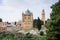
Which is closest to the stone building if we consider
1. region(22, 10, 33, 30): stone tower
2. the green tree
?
region(22, 10, 33, 30): stone tower

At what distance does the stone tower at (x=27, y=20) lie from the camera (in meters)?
50.5

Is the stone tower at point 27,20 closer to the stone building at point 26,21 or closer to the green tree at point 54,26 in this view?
the stone building at point 26,21

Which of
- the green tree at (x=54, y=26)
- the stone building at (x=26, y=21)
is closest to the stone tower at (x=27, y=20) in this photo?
the stone building at (x=26, y=21)

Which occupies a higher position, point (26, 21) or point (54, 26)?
point (26, 21)

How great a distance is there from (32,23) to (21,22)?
130 inches

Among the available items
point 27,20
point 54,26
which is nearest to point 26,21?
point 27,20

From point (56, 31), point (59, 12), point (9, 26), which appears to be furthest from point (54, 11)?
point (9, 26)

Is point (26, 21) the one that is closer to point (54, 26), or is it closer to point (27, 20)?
point (27, 20)

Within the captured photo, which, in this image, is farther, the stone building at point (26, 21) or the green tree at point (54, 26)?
the stone building at point (26, 21)

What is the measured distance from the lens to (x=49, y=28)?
14.8 meters

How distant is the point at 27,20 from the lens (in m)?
52.0

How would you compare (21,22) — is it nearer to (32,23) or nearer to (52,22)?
(32,23)

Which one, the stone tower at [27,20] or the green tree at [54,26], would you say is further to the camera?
the stone tower at [27,20]

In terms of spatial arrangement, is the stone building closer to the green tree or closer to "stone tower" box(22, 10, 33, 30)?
"stone tower" box(22, 10, 33, 30)
